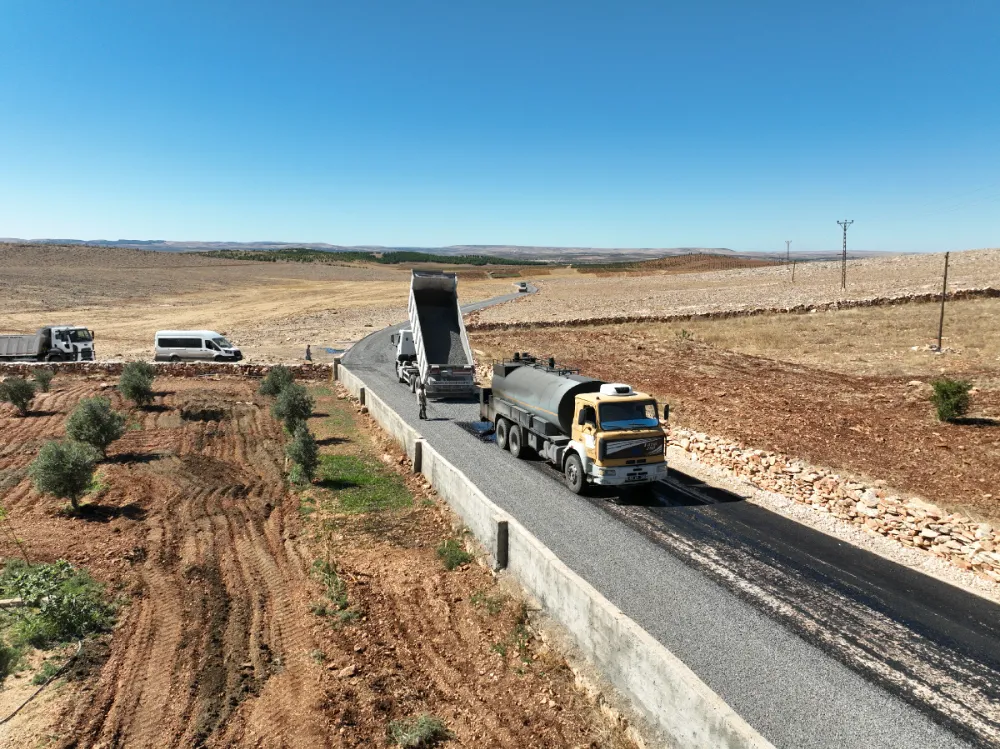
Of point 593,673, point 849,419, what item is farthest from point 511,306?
point 593,673

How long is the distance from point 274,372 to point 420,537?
1896 cm

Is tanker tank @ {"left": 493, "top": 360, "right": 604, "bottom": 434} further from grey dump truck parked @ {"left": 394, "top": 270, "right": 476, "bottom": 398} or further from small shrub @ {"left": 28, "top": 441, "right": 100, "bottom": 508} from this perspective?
small shrub @ {"left": 28, "top": 441, "right": 100, "bottom": 508}

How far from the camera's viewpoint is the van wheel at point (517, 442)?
19.2 m

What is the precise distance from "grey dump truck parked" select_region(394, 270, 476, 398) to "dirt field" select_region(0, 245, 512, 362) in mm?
17565

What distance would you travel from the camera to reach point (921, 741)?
303 inches

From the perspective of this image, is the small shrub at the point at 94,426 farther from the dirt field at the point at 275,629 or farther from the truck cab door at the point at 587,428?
the truck cab door at the point at 587,428

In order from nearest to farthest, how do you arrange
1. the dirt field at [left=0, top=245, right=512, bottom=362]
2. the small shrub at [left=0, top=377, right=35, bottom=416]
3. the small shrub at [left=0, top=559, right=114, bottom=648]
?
the small shrub at [left=0, top=559, right=114, bottom=648], the small shrub at [left=0, top=377, right=35, bottom=416], the dirt field at [left=0, top=245, right=512, bottom=362]

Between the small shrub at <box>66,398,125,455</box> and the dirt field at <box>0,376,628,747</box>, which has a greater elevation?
the small shrub at <box>66,398,125,455</box>

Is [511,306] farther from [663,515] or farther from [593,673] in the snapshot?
[593,673]

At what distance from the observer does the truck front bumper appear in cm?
1521

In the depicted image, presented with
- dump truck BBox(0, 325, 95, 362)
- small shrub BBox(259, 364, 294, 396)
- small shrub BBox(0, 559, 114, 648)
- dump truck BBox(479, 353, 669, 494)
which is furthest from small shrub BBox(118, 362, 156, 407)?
dump truck BBox(479, 353, 669, 494)

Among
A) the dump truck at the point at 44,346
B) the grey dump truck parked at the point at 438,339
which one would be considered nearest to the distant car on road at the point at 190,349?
the dump truck at the point at 44,346

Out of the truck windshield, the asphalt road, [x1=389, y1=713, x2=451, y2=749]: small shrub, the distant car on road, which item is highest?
the truck windshield

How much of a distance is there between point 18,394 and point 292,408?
12.5 metres
